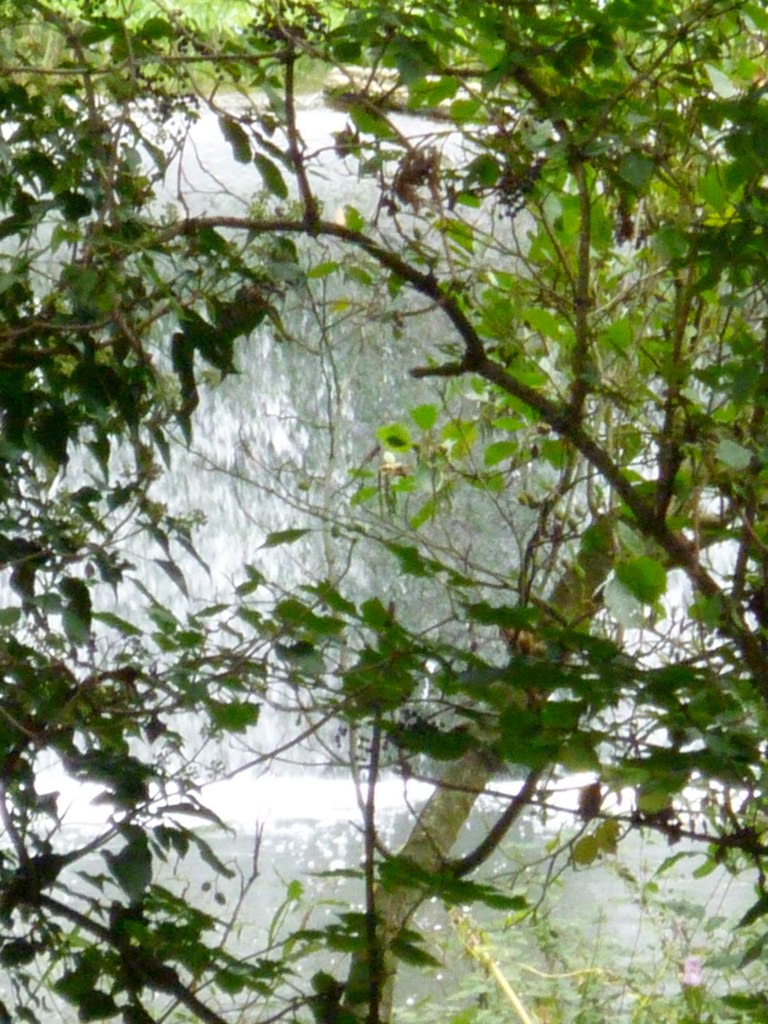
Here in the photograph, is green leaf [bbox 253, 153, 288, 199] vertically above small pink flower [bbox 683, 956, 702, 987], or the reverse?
green leaf [bbox 253, 153, 288, 199]

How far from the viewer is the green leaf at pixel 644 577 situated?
3.07ft

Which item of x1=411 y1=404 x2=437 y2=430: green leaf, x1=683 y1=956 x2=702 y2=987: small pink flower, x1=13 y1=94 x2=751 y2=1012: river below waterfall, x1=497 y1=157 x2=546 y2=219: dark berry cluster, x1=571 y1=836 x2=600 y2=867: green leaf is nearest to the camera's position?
x1=497 y1=157 x2=546 y2=219: dark berry cluster

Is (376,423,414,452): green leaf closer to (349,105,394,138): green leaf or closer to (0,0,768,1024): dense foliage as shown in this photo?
(0,0,768,1024): dense foliage

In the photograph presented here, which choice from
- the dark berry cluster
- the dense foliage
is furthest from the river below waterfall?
the dark berry cluster

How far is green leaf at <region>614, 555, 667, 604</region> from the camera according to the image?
94 centimetres

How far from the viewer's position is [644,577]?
94 cm

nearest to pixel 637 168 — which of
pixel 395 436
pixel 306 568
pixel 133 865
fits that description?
pixel 395 436

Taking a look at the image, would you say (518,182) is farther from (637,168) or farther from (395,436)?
(395,436)

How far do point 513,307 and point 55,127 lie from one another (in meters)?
0.56

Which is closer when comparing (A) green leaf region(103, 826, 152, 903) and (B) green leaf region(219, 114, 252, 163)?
(A) green leaf region(103, 826, 152, 903)

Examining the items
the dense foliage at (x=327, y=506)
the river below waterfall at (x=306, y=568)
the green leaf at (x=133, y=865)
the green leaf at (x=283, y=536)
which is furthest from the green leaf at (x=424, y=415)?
the river below waterfall at (x=306, y=568)

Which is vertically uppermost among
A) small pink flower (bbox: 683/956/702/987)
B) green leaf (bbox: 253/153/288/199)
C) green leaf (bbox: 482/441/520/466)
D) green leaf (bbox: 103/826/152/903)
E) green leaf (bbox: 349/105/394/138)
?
green leaf (bbox: 349/105/394/138)

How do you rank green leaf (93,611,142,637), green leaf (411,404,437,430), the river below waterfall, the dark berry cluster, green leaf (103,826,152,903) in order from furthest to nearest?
the river below waterfall < green leaf (411,404,437,430) < the dark berry cluster < green leaf (93,611,142,637) < green leaf (103,826,152,903)

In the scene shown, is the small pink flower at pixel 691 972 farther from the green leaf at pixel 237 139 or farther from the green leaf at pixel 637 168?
the green leaf at pixel 237 139
